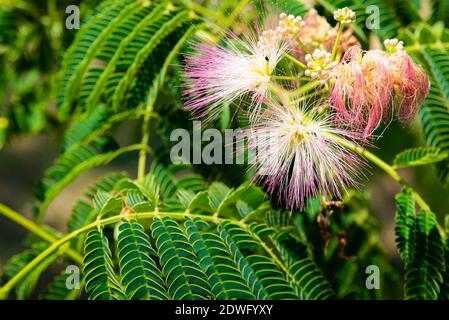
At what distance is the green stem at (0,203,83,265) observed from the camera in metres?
1.71

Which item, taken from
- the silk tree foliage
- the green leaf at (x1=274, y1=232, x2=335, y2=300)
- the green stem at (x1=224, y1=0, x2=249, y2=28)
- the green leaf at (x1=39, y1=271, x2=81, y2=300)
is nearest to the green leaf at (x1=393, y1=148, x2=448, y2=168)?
the silk tree foliage

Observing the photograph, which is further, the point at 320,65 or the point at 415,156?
the point at 415,156

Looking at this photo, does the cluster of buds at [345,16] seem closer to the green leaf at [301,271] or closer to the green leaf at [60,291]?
the green leaf at [301,271]

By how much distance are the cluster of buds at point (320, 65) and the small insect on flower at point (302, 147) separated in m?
0.08

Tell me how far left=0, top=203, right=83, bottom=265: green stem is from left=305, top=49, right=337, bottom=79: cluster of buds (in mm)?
952

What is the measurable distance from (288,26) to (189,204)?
0.53 metres

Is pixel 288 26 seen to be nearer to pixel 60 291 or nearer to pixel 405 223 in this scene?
pixel 405 223

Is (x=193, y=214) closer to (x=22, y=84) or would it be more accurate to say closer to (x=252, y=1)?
(x=252, y=1)

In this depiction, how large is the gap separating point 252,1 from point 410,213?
0.75 meters

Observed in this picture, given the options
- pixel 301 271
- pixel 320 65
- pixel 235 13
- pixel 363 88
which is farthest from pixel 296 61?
pixel 301 271

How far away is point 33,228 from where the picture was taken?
1.78 meters

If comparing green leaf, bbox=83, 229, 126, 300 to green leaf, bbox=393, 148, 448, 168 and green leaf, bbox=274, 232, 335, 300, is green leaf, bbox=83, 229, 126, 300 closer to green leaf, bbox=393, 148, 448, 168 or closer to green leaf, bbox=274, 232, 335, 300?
green leaf, bbox=274, 232, 335, 300
